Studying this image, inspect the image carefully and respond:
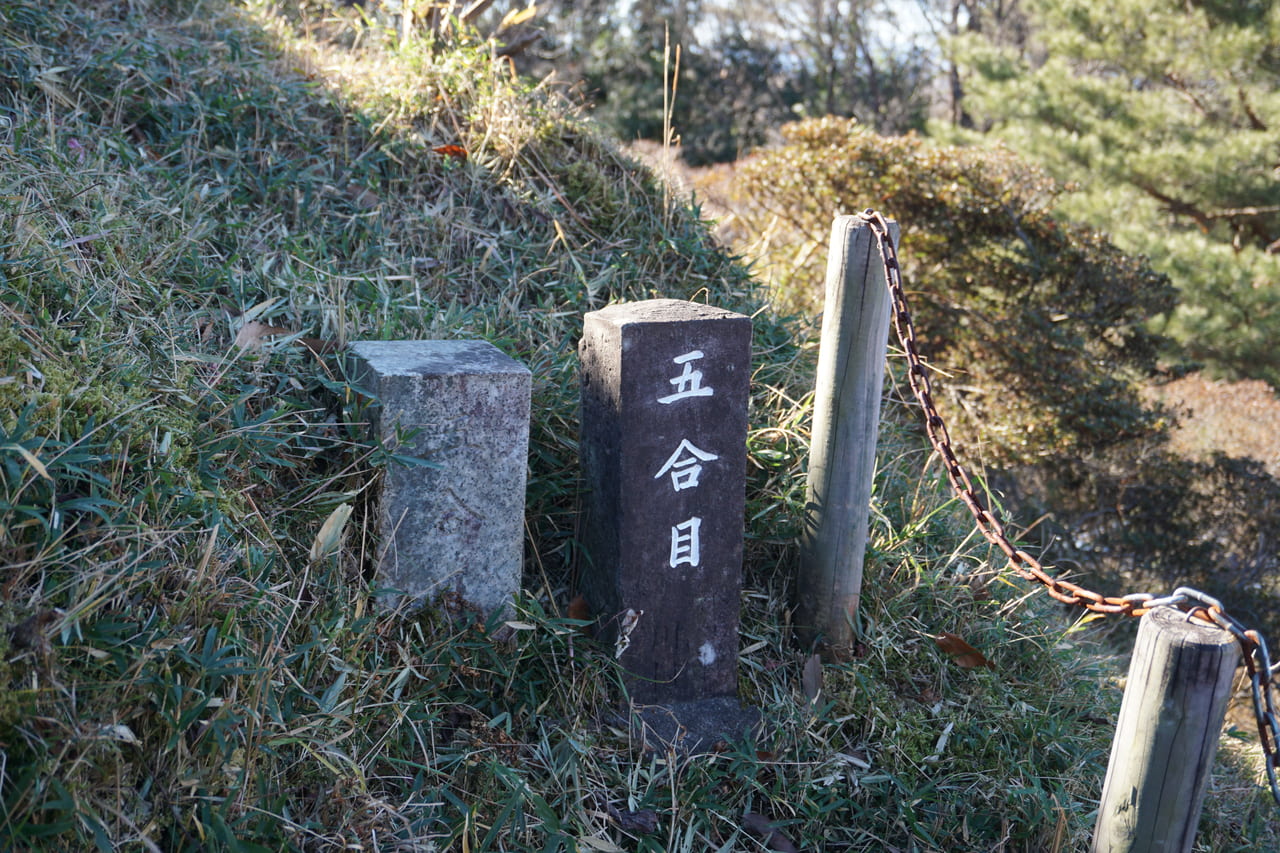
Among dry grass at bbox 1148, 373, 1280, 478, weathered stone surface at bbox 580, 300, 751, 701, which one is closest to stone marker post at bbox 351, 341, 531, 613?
weathered stone surface at bbox 580, 300, 751, 701

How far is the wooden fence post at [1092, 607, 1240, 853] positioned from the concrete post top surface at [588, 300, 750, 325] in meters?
1.26

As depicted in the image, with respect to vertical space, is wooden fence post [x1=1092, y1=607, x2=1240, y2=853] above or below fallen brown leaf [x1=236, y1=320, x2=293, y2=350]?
below

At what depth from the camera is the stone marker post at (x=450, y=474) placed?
2.32 metres

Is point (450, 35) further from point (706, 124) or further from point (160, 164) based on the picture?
point (706, 124)

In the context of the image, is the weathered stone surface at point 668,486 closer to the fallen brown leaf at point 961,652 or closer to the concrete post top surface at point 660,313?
the concrete post top surface at point 660,313

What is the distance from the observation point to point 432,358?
2465 millimetres

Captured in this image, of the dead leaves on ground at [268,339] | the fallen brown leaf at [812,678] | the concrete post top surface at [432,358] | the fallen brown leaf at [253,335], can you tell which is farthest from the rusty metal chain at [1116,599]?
the fallen brown leaf at [253,335]

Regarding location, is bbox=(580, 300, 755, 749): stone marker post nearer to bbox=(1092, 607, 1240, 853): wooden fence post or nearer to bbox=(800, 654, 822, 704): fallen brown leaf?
bbox=(800, 654, 822, 704): fallen brown leaf

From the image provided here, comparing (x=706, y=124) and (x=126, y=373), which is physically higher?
(x=706, y=124)

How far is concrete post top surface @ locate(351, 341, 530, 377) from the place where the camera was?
92.4 inches

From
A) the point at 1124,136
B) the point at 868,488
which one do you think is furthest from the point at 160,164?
the point at 1124,136

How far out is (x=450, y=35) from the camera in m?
4.86

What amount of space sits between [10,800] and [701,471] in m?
1.63

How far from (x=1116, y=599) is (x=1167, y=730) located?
0.24 metres
